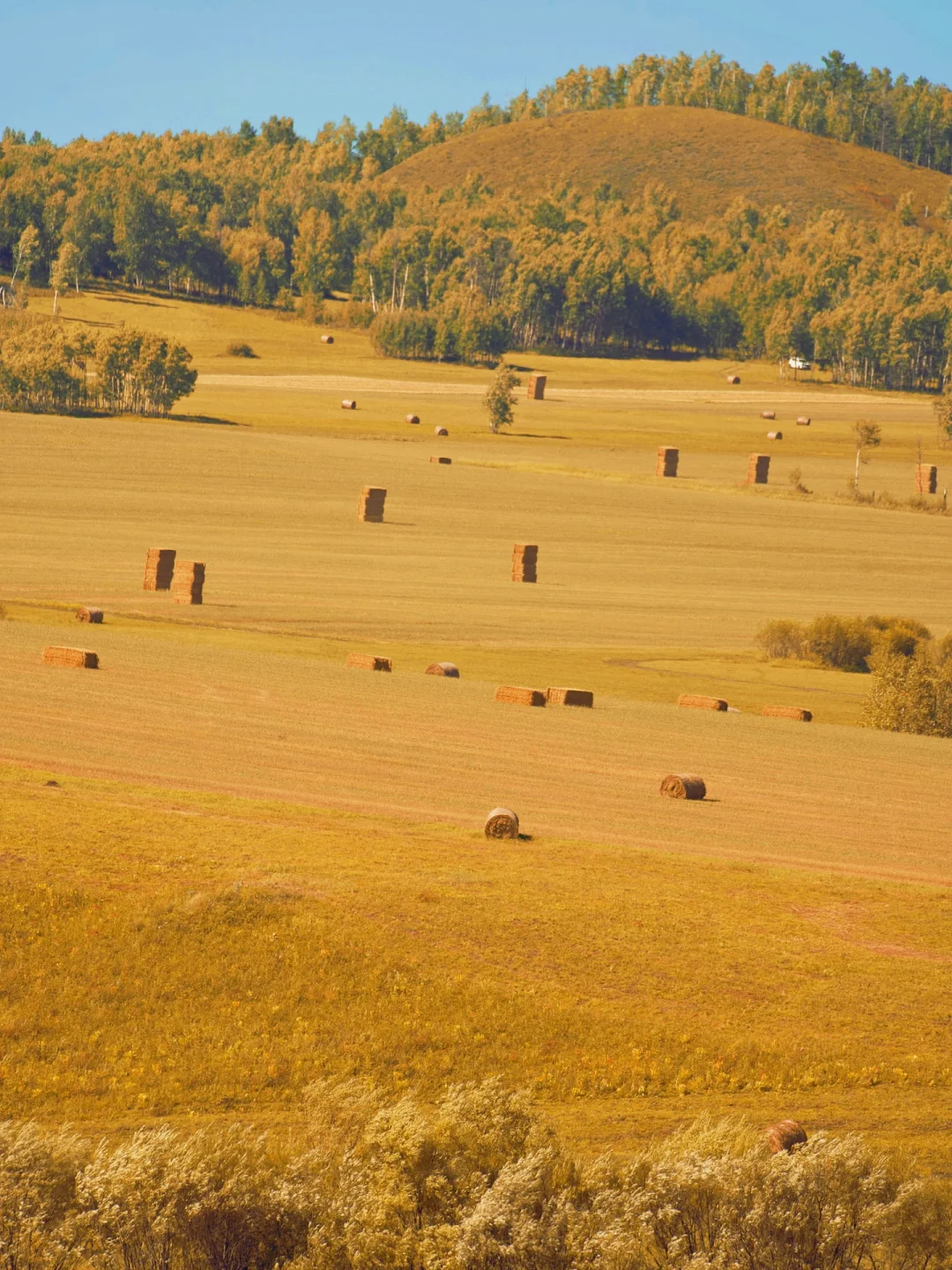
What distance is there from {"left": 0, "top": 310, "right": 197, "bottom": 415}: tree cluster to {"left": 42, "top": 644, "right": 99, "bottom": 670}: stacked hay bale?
75.5 metres

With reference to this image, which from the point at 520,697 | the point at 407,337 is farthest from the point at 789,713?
the point at 407,337

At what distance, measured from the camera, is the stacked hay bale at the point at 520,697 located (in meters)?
38.0

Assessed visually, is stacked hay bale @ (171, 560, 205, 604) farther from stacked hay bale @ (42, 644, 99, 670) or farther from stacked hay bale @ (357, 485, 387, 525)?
stacked hay bale @ (357, 485, 387, 525)

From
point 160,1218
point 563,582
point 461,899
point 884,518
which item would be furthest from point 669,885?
point 884,518

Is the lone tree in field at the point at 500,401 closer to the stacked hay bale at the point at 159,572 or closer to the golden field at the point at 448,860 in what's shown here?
the golden field at the point at 448,860

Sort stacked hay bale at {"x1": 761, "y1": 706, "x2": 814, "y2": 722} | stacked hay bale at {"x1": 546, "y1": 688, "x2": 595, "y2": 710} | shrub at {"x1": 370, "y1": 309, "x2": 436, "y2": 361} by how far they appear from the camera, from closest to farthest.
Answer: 1. stacked hay bale at {"x1": 546, "y1": 688, "x2": 595, "y2": 710}
2. stacked hay bale at {"x1": 761, "y1": 706, "x2": 814, "y2": 722}
3. shrub at {"x1": 370, "y1": 309, "x2": 436, "y2": 361}

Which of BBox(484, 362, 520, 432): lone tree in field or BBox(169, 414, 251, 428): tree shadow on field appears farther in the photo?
BBox(484, 362, 520, 432): lone tree in field

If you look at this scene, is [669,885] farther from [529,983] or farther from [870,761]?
[870,761]

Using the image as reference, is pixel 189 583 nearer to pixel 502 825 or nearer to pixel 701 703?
pixel 701 703

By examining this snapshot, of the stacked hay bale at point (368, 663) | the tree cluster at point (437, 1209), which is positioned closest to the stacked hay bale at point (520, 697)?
the stacked hay bale at point (368, 663)

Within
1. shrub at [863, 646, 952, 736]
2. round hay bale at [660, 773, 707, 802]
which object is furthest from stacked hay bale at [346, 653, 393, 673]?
round hay bale at [660, 773, 707, 802]

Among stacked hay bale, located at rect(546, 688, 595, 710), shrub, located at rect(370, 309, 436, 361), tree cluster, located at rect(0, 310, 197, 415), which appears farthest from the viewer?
shrub, located at rect(370, 309, 436, 361)

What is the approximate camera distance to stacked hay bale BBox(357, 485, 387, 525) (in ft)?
251

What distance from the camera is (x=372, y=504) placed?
76.7 m
